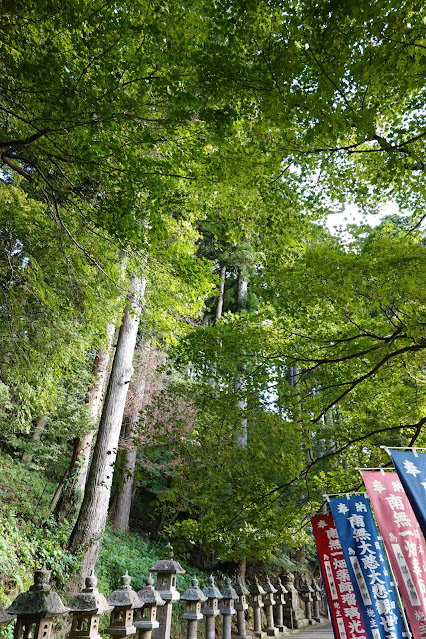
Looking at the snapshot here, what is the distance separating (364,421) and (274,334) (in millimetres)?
1961

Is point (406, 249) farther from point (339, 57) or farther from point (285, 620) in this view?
point (285, 620)

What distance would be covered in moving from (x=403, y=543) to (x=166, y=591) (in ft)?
8.40

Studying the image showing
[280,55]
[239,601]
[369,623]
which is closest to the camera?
[280,55]

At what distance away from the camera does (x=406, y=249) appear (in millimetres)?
3715

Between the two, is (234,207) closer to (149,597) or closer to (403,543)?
(403,543)

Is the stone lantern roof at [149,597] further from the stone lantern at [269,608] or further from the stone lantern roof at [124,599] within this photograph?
the stone lantern at [269,608]

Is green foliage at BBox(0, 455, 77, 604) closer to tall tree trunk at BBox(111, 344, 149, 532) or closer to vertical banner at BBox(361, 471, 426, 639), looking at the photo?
tall tree trunk at BBox(111, 344, 149, 532)

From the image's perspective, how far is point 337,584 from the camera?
4773 millimetres

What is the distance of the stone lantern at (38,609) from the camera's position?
9.80 feet

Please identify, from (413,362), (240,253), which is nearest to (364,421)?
(413,362)

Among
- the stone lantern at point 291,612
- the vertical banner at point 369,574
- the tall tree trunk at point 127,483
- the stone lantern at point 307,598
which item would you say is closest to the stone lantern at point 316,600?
the stone lantern at point 307,598

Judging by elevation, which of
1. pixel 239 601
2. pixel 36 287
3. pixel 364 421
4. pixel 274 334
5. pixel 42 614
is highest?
pixel 36 287

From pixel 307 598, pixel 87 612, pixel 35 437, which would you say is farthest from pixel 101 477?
pixel 307 598

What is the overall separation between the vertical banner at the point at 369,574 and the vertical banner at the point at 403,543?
0.63 m
